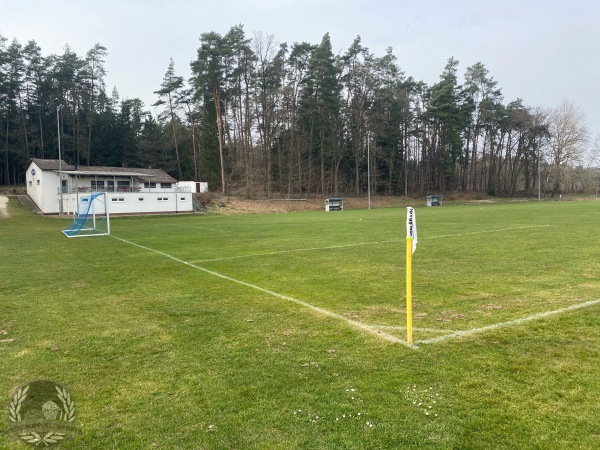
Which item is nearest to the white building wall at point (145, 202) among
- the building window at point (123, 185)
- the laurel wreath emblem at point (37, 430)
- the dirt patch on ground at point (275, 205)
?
the dirt patch on ground at point (275, 205)

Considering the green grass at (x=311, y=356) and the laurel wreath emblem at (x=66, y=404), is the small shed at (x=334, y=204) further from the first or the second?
the laurel wreath emblem at (x=66, y=404)

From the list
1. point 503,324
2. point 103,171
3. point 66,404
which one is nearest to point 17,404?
point 66,404

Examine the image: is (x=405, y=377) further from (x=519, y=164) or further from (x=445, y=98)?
(x=519, y=164)

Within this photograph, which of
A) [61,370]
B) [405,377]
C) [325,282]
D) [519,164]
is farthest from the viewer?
[519,164]

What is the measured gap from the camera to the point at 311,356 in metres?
4.80

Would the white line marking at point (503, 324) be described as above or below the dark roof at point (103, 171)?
below

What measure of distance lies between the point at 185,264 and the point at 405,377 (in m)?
9.13

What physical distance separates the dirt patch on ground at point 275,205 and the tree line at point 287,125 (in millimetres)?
3773

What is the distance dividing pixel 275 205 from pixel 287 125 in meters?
15.5

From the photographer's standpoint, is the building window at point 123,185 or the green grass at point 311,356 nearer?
the green grass at point 311,356

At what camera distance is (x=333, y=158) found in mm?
62094

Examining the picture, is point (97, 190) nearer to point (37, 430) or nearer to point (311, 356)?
point (311, 356)

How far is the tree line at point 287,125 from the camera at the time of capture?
55.8 meters

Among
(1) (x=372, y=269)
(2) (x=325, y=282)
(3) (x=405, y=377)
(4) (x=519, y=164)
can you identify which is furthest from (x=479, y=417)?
(4) (x=519, y=164)
